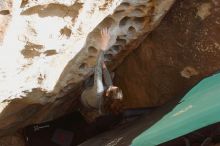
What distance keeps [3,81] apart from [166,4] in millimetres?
1832

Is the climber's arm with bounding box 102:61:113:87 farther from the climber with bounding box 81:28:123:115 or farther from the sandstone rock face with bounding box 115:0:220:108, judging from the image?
the sandstone rock face with bounding box 115:0:220:108

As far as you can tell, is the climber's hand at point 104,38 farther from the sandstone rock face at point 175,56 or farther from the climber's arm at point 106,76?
the sandstone rock face at point 175,56

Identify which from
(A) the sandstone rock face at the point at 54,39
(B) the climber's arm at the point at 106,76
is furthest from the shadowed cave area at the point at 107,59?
(B) the climber's arm at the point at 106,76

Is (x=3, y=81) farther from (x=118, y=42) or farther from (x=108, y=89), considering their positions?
(x=118, y=42)

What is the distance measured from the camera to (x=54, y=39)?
4.70 metres

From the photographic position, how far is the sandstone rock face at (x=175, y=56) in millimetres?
4973

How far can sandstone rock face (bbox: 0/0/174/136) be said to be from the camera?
452cm

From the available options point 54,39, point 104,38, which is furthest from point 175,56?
point 54,39

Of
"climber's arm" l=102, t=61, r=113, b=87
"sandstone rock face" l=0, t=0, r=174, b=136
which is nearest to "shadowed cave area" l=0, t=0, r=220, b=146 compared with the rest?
"sandstone rock face" l=0, t=0, r=174, b=136

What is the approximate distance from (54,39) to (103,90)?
2.48 feet

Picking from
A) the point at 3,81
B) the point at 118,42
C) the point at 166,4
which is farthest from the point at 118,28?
the point at 3,81

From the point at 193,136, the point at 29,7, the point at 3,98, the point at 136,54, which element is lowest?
the point at 193,136

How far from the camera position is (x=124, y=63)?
5.72 metres

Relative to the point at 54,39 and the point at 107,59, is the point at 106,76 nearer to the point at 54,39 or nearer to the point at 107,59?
the point at 107,59
